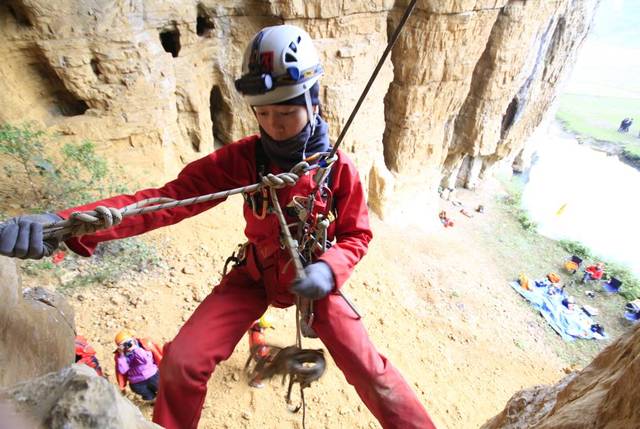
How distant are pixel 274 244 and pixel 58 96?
4550mm

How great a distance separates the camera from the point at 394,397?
181 centimetres

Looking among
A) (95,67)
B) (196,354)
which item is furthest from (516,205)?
(196,354)

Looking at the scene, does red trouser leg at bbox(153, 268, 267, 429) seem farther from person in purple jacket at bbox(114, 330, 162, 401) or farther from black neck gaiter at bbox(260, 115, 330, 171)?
person in purple jacket at bbox(114, 330, 162, 401)

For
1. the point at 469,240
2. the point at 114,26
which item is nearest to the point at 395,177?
the point at 469,240

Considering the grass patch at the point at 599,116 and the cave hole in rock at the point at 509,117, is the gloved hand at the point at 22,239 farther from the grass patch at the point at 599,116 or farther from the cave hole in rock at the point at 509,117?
the grass patch at the point at 599,116

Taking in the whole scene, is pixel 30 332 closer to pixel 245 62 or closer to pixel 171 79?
pixel 245 62

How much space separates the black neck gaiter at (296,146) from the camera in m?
1.85

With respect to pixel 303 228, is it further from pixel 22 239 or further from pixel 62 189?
pixel 62 189

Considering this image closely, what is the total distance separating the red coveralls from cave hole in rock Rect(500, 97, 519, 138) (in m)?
13.6

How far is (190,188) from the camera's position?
6.25 ft

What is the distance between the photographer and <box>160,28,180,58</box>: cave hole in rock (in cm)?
566

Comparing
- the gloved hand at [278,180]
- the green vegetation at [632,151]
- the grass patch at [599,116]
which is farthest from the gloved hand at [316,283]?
the grass patch at [599,116]

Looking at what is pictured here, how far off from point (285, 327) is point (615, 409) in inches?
146

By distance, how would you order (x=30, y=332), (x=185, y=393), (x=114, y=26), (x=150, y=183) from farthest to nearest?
(x=150, y=183), (x=114, y=26), (x=185, y=393), (x=30, y=332)
